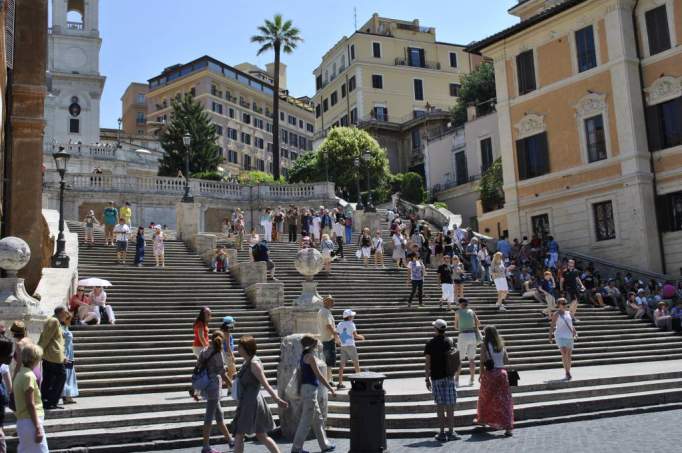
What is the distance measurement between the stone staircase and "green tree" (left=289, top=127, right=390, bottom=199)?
77.2ft

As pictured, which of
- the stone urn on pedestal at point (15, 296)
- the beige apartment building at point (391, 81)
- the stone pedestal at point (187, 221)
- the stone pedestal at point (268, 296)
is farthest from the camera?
the beige apartment building at point (391, 81)

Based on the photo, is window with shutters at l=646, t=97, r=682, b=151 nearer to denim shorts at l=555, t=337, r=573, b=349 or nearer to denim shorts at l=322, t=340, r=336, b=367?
denim shorts at l=555, t=337, r=573, b=349

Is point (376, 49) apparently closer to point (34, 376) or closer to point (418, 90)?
point (418, 90)

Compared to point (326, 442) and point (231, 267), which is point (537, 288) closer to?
point (231, 267)

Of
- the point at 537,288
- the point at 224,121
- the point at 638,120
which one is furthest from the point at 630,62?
the point at 224,121

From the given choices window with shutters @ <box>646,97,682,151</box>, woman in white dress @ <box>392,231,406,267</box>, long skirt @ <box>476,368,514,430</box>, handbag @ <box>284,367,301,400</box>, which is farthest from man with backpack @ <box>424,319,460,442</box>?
window with shutters @ <box>646,97,682,151</box>

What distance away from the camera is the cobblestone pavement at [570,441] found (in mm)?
9562

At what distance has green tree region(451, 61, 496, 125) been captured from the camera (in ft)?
182

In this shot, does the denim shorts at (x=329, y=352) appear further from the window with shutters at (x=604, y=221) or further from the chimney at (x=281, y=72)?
the chimney at (x=281, y=72)

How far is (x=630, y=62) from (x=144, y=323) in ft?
69.3

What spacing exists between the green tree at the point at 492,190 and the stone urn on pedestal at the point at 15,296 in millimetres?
31137

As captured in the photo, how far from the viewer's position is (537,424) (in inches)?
468

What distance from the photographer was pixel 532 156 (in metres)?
32.3

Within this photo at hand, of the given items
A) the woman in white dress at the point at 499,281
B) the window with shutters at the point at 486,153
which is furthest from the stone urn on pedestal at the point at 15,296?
the window with shutters at the point at 486,153
